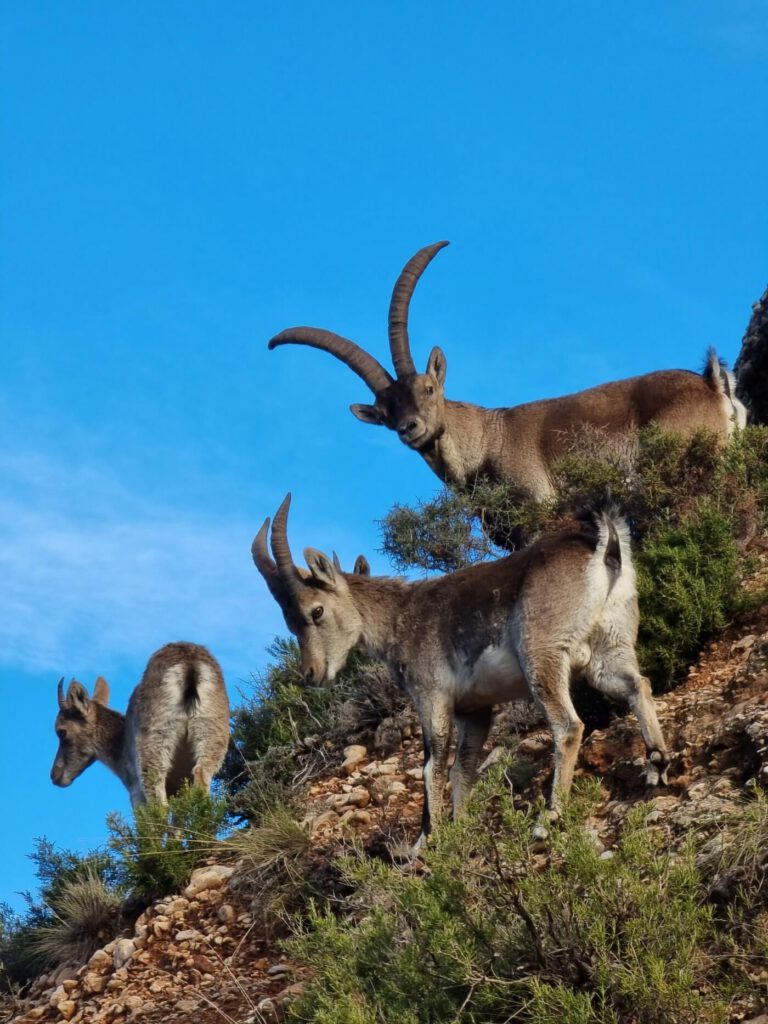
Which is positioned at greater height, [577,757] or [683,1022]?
[577,757]

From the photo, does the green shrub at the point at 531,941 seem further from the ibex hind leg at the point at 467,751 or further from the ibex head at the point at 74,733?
the ibex head at the point at 74,733

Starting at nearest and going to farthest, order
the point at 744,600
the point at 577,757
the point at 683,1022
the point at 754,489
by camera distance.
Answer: the point at 683,1022 < the point at 577,757 < the point at 744,600 < the point at 754,489

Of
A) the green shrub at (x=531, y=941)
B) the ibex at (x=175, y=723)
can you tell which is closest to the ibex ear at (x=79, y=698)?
the ibex at (x=175, y=723)

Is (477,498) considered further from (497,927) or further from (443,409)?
(497,927)

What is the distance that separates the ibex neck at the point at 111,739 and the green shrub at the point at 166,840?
2.64 metres

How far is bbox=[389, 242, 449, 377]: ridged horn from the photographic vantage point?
1689 centimetres

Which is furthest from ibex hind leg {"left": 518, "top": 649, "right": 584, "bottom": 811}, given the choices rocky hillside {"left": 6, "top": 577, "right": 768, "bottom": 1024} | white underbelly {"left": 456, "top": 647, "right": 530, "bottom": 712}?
rocky hillside {"left": 6, "top": 577, "right": 768, "bottom": 1024}

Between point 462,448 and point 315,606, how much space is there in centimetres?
549

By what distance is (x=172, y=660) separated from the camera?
530 inches

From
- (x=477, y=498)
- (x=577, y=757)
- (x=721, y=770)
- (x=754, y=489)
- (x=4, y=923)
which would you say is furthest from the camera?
(x=477, y=498)

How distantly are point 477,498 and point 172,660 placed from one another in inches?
161

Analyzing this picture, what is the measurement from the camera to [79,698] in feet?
49.5

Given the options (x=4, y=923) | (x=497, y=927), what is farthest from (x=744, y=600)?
(x=4, y=923)

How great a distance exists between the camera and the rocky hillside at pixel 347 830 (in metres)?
8.83
